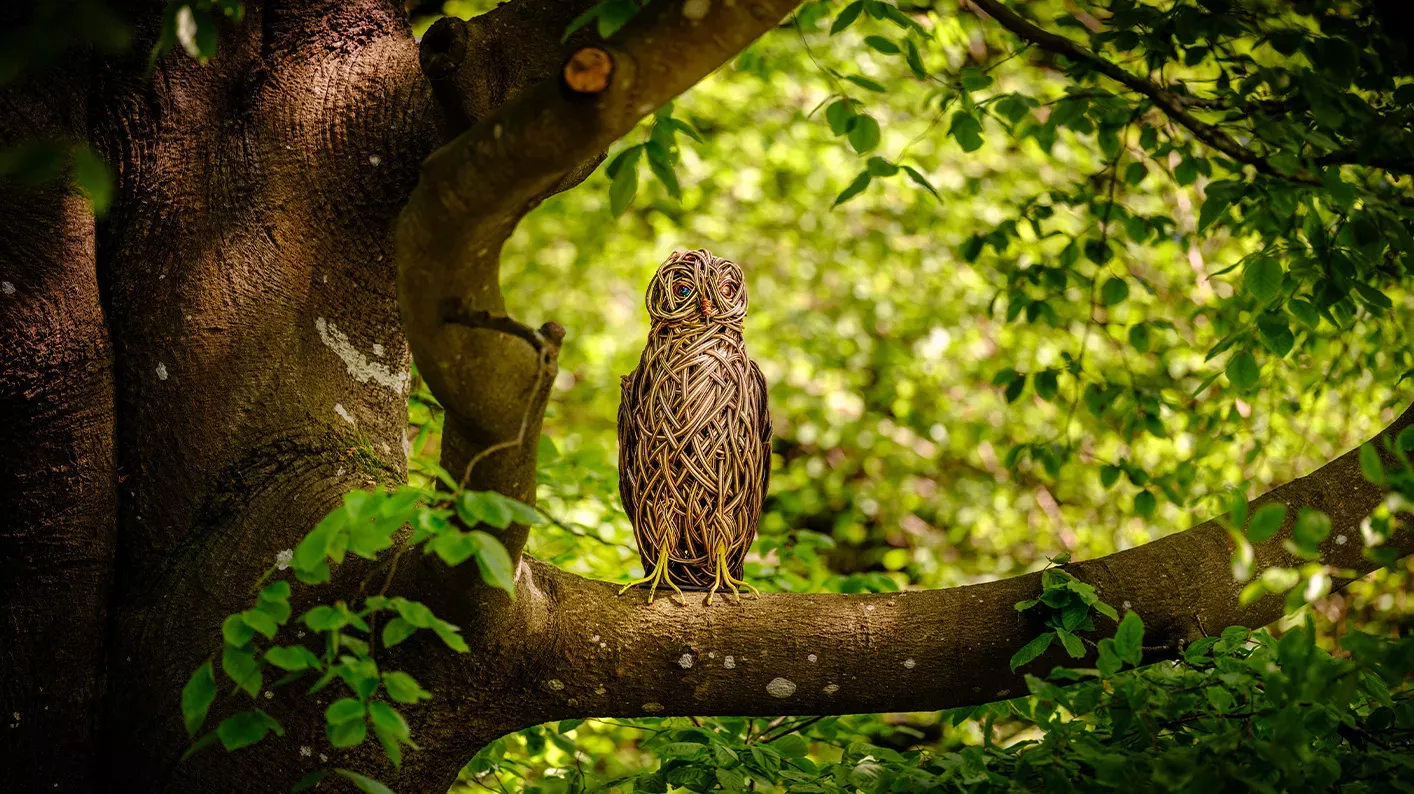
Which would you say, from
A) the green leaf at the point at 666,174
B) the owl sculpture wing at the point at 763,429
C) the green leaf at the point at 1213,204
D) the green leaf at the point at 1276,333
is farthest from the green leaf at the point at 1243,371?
the green leaf at the point at 666,174

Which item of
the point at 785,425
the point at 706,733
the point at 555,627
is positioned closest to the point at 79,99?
the point at 555,627

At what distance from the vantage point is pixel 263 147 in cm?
194

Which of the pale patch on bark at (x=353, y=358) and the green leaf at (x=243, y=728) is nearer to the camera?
the green leaf at (x=243, y=728)

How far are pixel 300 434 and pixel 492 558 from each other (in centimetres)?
84

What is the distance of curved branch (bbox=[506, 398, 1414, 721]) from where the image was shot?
5.82 feet

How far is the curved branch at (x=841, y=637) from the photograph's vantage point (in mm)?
1772

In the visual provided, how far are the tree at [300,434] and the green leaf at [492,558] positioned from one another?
27 centimetres

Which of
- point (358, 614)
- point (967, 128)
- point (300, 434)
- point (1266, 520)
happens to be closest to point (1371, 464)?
point (1266, 520)

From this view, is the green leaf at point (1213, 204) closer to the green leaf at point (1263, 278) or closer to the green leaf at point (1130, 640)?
the green leaf at point (1263, 278)

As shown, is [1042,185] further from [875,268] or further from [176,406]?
[176,406]

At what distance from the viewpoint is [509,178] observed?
1.25 metres

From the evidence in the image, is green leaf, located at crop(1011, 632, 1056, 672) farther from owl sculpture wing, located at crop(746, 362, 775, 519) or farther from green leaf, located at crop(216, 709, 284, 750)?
green leaf, located at crop(216, 709, 284, 750)

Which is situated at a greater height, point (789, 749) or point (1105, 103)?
point (1105, 103)

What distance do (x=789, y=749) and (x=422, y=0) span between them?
2730 millimetres
